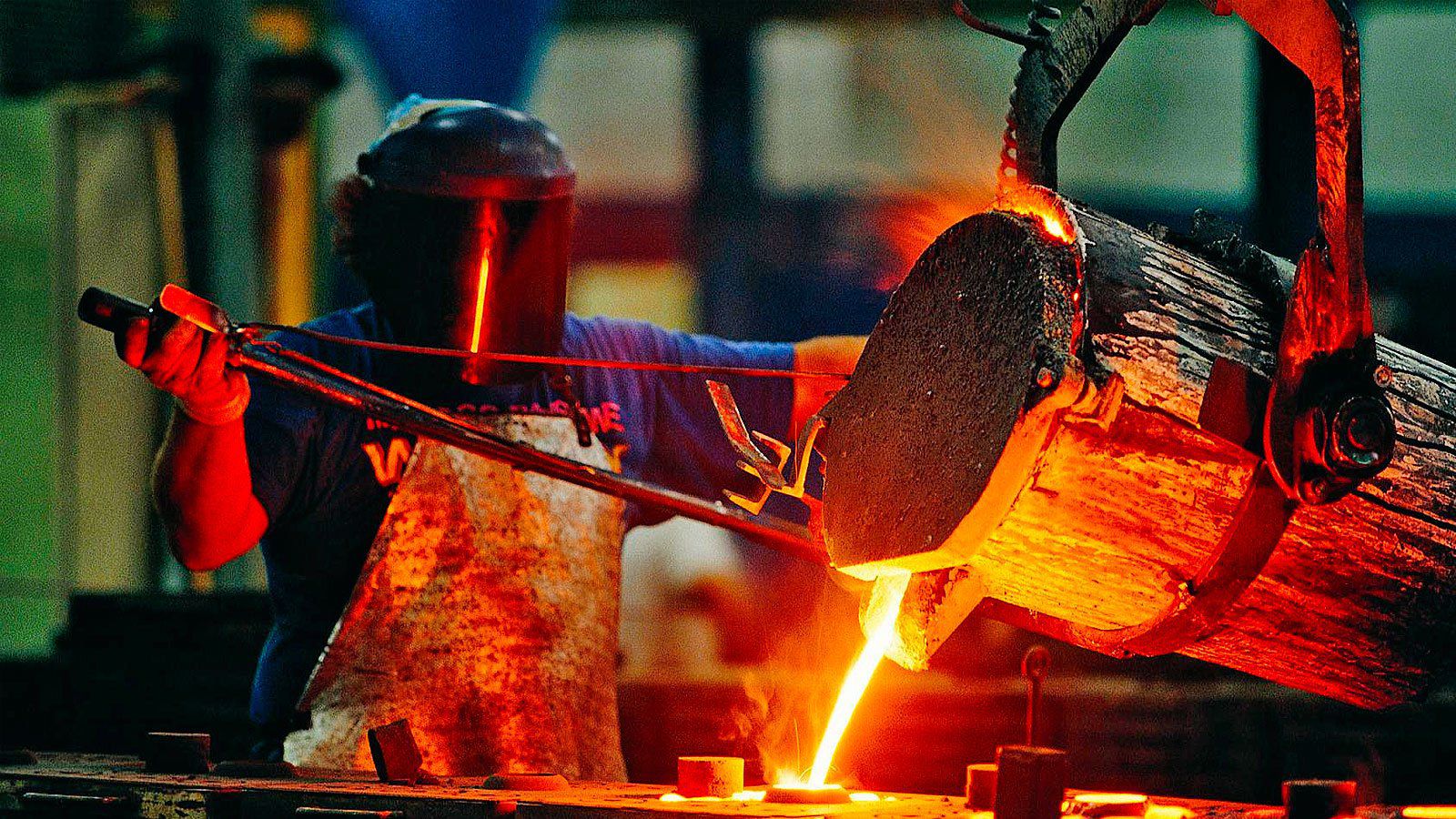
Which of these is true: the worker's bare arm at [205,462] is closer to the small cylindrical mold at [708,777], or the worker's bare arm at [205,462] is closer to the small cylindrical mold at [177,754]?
the small cylindrical mold at [177,754]

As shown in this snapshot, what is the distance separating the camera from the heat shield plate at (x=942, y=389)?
215 centimetres

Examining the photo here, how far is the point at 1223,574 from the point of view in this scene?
2.14 m

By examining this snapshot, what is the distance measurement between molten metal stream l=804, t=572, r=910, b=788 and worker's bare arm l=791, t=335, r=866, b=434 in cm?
100

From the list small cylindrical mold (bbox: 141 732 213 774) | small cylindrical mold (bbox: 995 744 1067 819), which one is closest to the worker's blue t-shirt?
small cylindrical mold (bbox: 141 732 213 774)

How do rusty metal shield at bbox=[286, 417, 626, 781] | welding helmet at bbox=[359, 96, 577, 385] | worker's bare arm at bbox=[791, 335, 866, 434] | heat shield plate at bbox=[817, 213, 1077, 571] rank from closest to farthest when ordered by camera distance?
heat shield plate at bbox=[817, 213, 1077, 571]
rusty metal shield at bbox=[286, 417, 626, 781]
welding helmet at bbox=[359, 96, 577, 385]
worker's bare arm at bbox=[791, 335, 866, 434]

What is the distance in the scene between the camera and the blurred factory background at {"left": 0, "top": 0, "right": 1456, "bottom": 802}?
746 cm

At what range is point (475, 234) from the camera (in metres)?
3.51

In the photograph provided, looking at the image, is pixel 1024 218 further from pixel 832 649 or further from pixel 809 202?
pixel 809 202

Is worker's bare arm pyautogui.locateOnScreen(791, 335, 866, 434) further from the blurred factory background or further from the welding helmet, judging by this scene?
the blurred factory background

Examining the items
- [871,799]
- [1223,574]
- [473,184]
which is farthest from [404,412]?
[1223,574]

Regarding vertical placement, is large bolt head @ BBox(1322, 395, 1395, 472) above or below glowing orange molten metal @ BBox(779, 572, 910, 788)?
above

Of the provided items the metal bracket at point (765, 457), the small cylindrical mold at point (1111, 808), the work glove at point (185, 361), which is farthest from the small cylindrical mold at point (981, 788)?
the work glove at point (185, 361)

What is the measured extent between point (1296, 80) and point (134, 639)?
3.74m

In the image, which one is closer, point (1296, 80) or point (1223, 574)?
point (1223, 574)
